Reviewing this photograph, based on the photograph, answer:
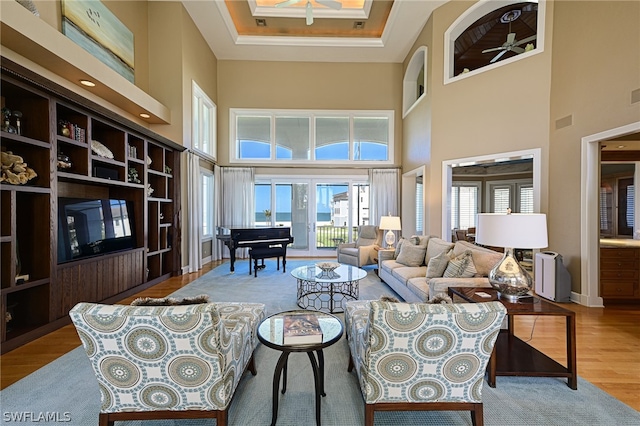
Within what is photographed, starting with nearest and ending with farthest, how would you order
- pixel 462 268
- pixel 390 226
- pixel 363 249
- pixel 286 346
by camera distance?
1. pixel 286 346
2. pixel 462 268
3. pixel 390 226
4. pixel 363 249

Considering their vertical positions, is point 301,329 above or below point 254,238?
below

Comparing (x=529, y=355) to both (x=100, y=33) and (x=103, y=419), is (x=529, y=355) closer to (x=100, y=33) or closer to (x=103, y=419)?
(x=103, y=419)

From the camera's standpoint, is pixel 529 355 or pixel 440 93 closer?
pixel 529 355

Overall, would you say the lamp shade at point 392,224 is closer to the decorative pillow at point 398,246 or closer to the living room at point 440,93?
the decorative pillow at point 398,246

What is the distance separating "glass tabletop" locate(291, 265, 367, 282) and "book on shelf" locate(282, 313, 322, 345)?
1.56 metres

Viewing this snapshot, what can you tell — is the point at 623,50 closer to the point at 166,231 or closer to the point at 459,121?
the point at 459,121

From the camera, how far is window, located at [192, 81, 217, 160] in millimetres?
6182

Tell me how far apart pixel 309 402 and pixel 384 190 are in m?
6.27

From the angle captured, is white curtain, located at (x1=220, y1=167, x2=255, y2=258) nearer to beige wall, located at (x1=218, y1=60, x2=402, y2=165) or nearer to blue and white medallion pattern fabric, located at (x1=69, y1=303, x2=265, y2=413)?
beige wall, located at (x1=218, y1=60, x2=402, y2=165)

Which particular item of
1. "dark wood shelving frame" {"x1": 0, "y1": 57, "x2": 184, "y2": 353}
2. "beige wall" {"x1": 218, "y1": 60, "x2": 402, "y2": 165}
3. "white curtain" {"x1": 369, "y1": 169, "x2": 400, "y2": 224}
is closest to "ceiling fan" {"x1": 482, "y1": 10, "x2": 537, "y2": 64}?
"beige wall" {"x1": 218, "y1": 60, "x2": 402, "y2": 165}

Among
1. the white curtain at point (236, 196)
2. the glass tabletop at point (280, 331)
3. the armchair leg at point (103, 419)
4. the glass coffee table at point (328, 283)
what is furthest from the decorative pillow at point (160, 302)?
the white curtain at point (236, 196)

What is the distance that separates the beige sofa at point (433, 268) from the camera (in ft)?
10.4

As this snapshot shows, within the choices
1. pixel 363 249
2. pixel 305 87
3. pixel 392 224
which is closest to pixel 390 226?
pixel 392 224

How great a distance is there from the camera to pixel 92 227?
3.75 meters
